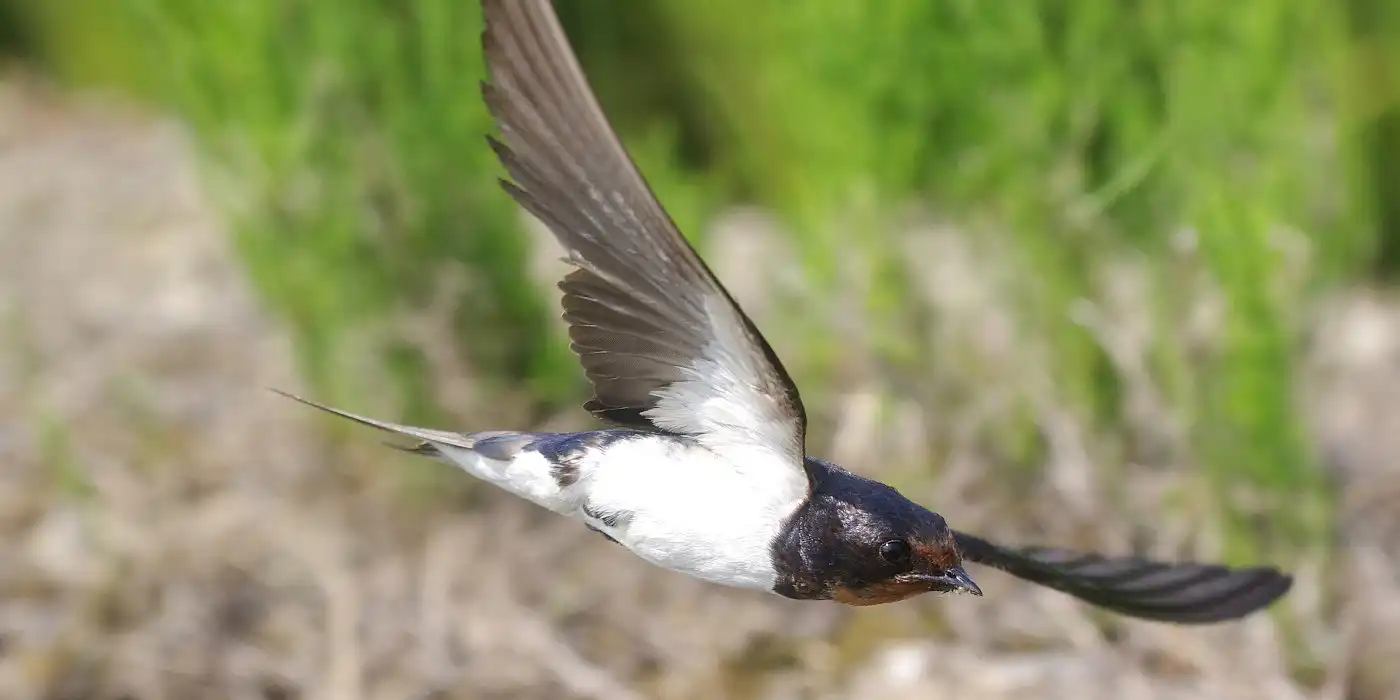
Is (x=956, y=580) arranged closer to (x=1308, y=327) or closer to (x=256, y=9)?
(x=1308, y=327)

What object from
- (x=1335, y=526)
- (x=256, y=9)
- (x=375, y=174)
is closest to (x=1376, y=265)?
(x=1335, y=526)

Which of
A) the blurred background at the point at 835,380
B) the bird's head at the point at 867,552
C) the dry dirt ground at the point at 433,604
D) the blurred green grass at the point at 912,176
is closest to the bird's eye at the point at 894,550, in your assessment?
the bird's head at the point at 867,552

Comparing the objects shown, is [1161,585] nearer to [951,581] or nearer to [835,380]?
[951,581]

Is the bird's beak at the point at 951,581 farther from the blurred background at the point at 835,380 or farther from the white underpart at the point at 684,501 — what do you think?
the blurred background at the point at 835,380

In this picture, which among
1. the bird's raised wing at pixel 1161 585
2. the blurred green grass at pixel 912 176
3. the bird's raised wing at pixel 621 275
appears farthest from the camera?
the blurred green grass at pixel 912 176

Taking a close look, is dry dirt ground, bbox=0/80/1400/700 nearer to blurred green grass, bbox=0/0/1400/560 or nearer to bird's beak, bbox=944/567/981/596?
blurred green grass, bbox=0/0/1400/560

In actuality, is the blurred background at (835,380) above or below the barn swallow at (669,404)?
above
